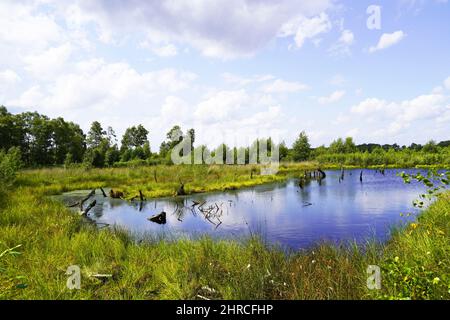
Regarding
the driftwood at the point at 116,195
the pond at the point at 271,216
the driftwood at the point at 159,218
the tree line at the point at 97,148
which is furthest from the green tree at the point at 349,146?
the driftwood at the point at 159,218

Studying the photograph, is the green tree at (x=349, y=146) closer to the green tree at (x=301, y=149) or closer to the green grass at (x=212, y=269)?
the green tree at (x=301, y=149)

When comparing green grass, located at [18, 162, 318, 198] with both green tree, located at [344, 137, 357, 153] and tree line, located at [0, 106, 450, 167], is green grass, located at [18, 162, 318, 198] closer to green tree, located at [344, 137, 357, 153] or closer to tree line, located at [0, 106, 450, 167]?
tree line, located at [0, 106, 450, 167]

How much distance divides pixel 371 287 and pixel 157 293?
2.97 meters

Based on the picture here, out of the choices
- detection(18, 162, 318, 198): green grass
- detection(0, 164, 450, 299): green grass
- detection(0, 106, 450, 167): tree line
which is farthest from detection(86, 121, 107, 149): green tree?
detection(0, 164, 450, 299): green grass

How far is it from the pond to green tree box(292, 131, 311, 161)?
40.9 meters

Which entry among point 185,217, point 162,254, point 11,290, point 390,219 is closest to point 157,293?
point 162,254

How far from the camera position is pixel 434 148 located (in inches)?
2263

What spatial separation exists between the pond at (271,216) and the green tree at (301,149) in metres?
40.9

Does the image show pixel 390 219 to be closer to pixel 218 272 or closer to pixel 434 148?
pixel 218 272

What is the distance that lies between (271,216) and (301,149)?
5011cm

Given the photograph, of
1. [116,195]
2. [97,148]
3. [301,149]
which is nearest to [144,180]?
[116,195]

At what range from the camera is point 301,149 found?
197 feet

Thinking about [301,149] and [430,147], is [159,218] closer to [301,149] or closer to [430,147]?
[301,149]

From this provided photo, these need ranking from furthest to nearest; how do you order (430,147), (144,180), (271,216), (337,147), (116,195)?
1. (337,147)
2. (430,147)
3. (144,180)
4. (116,195)
5. (271,216)
